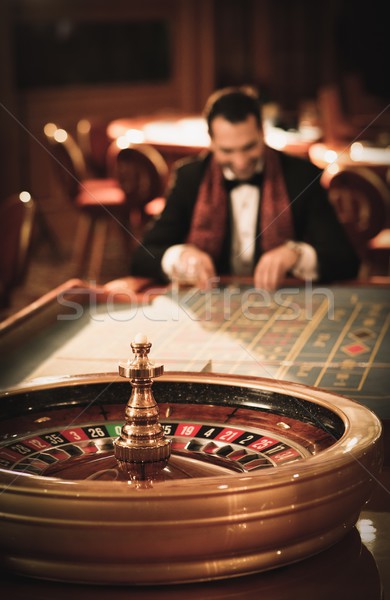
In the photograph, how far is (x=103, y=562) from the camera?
3.03 feet

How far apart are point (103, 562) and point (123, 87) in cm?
848

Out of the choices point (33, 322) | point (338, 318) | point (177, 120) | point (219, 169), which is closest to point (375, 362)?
point (338, 318)

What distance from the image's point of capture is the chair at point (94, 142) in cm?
740

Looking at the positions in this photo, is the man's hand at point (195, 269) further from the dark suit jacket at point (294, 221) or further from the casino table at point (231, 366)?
the dark suit jacket at point (294, 221)

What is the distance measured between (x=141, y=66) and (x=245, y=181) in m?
5.94

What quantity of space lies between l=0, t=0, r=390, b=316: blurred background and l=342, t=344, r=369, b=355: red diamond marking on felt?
235 inches

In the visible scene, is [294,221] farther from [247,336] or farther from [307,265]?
[247,336]

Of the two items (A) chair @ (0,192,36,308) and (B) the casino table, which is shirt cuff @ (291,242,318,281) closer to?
(B) the casino table

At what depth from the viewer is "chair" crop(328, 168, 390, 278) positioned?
169 inches

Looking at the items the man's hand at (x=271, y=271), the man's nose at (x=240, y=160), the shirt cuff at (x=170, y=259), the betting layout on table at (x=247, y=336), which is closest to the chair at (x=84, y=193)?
the man's nose at (x=240, y=160)

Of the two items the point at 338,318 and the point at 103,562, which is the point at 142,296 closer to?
the point at 338,318

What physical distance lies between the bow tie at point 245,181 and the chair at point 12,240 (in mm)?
732
